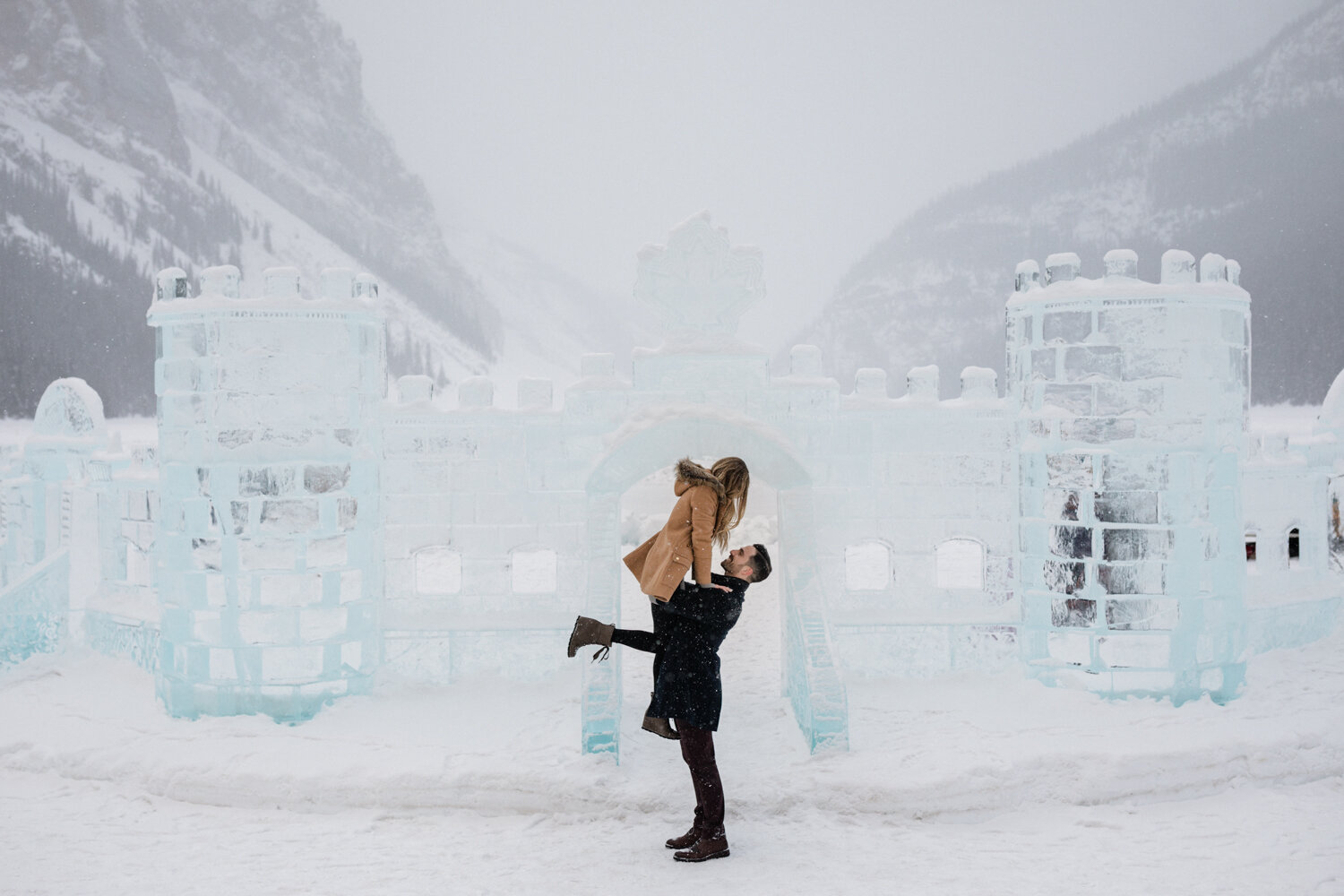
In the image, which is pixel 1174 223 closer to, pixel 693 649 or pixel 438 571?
pixel 438 571

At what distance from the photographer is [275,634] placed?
5301 millimetres

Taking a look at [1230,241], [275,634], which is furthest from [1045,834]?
[1230,241]

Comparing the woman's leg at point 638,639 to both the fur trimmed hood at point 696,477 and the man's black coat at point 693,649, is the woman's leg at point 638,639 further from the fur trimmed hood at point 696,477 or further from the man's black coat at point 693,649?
the fur trimmed hood at point 696,477

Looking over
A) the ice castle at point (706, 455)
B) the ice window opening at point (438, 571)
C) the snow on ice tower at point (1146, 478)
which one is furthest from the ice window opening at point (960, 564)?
the ice window opening at point (438, 571)

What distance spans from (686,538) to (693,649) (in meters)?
0.52

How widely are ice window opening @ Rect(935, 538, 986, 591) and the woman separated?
2.80 m

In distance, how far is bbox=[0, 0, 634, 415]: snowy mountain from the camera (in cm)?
1563

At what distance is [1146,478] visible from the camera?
5.33 meters

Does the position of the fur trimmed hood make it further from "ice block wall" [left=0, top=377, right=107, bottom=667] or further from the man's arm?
"ice block wall" [left=0, top=377, right=107, bottom=667]

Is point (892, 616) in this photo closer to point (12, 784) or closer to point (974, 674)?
point (974, 674)

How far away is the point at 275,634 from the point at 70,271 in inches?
627

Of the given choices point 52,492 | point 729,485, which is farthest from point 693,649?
point 52,492

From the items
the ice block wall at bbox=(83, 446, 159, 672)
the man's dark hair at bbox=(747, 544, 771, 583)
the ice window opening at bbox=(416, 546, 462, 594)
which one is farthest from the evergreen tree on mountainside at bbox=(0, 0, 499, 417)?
the man's dark hair at bbox=(747, 544, 771, 583)

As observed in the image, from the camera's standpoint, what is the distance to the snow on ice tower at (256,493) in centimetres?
529
